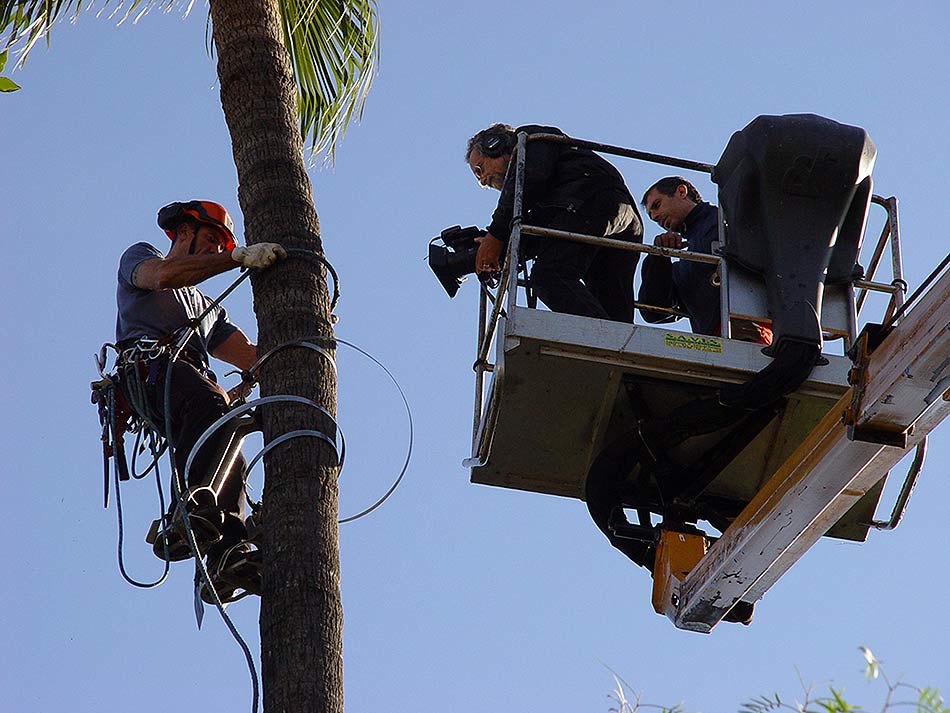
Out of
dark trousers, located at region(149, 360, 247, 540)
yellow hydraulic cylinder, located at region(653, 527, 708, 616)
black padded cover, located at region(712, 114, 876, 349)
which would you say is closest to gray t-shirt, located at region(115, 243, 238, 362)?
dark trousers, located at region(149, 360, 247, 540)

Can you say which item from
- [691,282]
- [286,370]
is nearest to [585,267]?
[691,282]

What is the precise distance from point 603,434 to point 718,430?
0.60 meters

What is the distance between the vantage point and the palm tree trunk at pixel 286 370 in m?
5.86

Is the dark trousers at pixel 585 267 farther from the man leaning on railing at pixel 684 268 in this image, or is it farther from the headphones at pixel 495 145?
the headphones at pixel 495 145

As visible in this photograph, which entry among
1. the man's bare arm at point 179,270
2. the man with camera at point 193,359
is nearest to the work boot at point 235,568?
the man with camera at point 193,359

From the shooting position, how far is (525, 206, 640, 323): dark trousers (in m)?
8.31

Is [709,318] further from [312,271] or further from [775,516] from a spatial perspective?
[312,271]

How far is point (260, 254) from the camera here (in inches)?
276

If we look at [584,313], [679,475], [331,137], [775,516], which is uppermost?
[331,137]

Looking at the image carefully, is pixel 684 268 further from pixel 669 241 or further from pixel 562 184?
pixel 562 184

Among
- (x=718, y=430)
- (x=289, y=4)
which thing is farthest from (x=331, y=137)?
(x=718, y=430)

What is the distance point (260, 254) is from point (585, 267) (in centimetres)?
203

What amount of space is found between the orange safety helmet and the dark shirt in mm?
2195

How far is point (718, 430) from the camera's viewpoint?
827 cm
